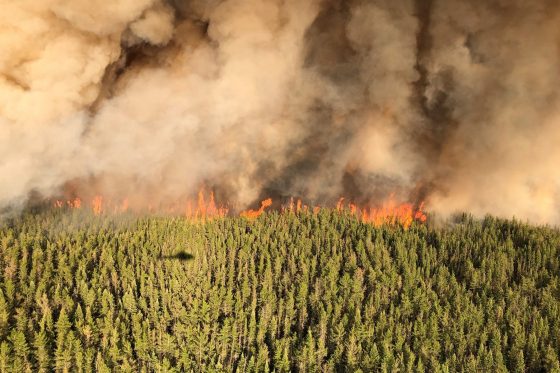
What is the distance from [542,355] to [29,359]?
164 m

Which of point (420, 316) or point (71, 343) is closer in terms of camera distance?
point (71, 343)

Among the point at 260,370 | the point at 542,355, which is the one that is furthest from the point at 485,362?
the point at 260,370

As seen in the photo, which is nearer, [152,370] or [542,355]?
[152,370]

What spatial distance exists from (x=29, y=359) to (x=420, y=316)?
137211 mm

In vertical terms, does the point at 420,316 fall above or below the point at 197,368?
above

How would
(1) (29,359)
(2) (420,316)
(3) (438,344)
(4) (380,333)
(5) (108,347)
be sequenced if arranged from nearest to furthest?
(1) (29,359) < (5) (108,347) < (3) (438,344) < (4) (380,333) < (2) (420,316)

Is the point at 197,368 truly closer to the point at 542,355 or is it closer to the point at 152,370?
the point at 152,370

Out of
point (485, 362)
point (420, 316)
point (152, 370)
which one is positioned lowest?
point (152, 370)

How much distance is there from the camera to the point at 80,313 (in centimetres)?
17062

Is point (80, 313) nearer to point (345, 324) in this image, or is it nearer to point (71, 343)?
point (71, 343)

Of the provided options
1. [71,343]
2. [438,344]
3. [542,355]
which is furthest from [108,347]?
[542,355]

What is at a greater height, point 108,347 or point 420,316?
point 420,316

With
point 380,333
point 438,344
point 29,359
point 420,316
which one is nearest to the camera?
point 29,359

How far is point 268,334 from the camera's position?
185 meters
